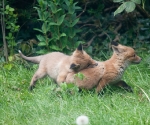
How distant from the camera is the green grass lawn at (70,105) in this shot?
20.2ft

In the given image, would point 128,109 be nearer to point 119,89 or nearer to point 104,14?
point 119,89

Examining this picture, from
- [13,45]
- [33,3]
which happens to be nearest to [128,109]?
[13,45]

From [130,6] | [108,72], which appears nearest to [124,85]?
[108,72]

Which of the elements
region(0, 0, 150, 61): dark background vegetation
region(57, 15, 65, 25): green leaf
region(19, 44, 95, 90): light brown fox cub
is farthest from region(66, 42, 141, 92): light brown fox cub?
region(0, 0, 150, 61): dark background vegetation

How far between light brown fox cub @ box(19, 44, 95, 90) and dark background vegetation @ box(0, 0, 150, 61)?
5.98 ft

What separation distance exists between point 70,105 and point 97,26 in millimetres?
3998

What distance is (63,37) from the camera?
954 centimetres

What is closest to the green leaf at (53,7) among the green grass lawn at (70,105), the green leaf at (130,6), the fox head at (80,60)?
the green grass lawn at (70,105)

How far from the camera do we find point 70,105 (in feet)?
22.8

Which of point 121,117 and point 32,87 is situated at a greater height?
point 121,117

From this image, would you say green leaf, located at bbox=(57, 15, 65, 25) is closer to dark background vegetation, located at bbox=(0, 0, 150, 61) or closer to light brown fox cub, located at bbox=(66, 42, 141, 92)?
dark background vegetation, located at bbox=(0, 0, 150, 61)

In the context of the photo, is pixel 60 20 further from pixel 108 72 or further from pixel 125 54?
→ pixel 108 72

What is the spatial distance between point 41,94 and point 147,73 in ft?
6.68

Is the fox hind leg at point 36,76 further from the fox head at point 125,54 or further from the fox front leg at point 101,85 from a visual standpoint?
the fox head at point 125,54
